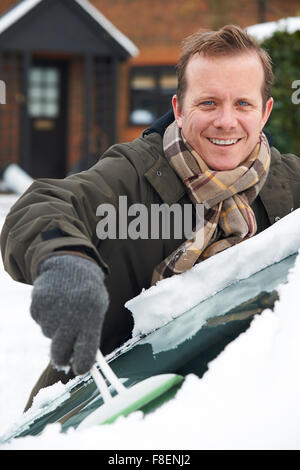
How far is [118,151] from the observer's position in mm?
2299

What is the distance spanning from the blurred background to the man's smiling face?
9.97 m

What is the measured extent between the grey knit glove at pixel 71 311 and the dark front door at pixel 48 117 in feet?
37.9

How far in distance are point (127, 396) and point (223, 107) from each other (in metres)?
1.08

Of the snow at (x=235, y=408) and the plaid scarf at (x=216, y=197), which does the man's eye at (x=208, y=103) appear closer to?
the plaid scarf at (x=216, y=197)

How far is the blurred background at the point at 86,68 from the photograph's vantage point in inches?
471

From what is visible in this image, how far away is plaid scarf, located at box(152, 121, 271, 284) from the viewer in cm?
214

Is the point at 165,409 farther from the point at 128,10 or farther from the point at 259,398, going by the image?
the point at 128,10

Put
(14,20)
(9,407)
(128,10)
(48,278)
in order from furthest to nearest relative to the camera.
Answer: (128,10) < (14,20) < (9,407) < (48,278)

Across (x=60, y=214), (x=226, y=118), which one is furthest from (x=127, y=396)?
(x=226, y=118)

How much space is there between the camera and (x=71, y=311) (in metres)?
1.35

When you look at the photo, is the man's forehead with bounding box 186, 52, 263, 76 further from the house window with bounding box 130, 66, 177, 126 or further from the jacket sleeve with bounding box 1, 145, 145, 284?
the house window with bounding box 130, 66, 177, 126

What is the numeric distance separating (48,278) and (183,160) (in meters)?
0.92

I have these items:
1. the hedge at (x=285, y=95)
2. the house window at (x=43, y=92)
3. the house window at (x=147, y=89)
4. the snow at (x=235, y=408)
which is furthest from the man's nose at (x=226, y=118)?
the house window at (x=147, y=89)

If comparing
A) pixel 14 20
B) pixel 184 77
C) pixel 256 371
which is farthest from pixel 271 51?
pixel 14 20
